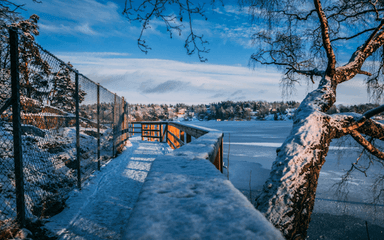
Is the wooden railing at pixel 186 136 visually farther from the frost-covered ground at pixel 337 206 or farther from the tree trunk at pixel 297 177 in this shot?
the tree trunk at pixel 297 177

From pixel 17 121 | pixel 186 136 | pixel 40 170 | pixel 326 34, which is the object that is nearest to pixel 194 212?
pixel 17 121

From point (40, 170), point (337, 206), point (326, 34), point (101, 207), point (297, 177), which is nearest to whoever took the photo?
point (297, 177)

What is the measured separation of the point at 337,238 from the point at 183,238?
7493mm

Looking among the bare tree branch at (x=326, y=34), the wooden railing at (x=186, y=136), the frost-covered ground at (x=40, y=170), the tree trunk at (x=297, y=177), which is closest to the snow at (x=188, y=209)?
the frost-covered ground at (x=40, y=170)

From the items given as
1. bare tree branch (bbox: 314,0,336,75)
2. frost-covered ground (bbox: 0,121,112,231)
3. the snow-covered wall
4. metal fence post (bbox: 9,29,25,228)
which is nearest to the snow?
the snow-covered wall

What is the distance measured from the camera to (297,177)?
7.83 feet

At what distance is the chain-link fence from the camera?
6.75ft

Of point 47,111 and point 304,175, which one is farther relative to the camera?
point 47,111

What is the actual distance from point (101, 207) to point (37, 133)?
1.54 metres

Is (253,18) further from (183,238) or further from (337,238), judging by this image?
(337,238)

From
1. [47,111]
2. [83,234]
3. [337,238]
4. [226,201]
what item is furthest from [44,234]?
[337,238]

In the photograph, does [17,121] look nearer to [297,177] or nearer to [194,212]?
[194,212]

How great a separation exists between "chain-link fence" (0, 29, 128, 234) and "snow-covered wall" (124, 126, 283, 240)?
2.02 meters

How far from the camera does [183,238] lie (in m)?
0.60
